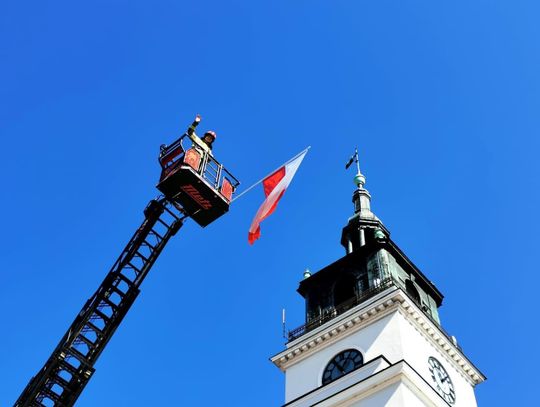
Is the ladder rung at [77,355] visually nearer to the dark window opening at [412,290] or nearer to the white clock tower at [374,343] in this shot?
the white clock tower at [374,343]

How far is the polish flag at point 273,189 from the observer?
3375 centimetres

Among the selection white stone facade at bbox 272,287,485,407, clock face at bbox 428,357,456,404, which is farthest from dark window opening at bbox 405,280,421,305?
clock face at bbox 428,357,456,404

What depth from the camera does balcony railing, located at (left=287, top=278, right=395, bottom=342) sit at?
144 ft

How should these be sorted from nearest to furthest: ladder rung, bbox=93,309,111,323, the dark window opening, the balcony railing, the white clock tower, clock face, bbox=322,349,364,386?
1. ladder rung, bbox=93,309,111,323
2. the white clock tower
3. clock face, bbox=322,349,364,386
4. the balcony railing
5. the dark window opening

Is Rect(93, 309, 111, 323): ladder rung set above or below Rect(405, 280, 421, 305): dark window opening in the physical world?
below

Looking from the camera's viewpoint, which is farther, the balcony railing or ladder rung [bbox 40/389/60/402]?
the balcony railing

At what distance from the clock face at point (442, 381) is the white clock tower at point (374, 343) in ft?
0.11

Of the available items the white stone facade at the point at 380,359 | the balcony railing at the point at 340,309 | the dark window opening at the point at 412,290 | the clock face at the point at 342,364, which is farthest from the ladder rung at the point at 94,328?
the dark window opening at the point at 412,290

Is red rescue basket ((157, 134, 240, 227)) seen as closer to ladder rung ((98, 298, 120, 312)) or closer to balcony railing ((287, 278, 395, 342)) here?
ladder rung ((98, 298, 120, 312))

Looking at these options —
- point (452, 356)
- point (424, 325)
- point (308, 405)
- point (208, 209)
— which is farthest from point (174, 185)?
point (452, 356)

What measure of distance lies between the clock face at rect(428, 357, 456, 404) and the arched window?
6.68 meters

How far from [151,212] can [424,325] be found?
67.9 ft

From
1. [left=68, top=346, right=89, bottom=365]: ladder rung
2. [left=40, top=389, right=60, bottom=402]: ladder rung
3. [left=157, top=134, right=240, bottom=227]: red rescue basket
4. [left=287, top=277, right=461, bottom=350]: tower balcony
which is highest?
[left=287, top=277, right=461, bottom=350]: tower balcony

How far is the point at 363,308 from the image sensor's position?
42844 mm
